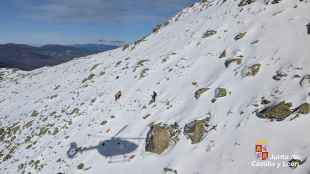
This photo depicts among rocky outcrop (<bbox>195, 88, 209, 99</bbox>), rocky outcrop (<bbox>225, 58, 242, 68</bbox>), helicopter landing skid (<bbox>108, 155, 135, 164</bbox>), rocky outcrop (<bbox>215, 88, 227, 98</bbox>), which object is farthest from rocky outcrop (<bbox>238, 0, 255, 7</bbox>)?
helicopter landing skid (<bbox>108, 155, 135, 164</bbox>)

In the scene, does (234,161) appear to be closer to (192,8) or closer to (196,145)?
(196,145)

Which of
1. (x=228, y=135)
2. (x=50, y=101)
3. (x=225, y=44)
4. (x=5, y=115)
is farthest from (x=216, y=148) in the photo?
(x=5, y=115)

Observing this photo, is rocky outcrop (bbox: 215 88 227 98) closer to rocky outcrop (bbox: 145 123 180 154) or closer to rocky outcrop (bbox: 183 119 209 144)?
rocky outcrop (bbox: 183 119 209 144)

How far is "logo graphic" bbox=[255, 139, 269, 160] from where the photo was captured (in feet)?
40.8

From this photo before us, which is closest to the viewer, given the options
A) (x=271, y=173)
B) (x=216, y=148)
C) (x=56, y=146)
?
(x=271, y=173)

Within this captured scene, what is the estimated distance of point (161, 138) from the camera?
15984 mm

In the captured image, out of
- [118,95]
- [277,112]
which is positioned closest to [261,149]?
[277,112]

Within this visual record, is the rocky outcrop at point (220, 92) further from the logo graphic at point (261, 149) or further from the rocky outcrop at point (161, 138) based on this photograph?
the logo graphic at point (261, 149)

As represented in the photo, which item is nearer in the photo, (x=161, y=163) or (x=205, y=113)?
(x=161, y=163)

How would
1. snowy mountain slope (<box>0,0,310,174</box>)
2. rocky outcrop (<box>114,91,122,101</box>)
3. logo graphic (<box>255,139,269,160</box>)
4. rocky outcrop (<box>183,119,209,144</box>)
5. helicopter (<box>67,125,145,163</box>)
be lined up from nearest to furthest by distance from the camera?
logo graphic (<box>255,139,269,160</box>) < snowy mountain slope (<box>0,0,310,174</box>) < rocky outcrop (<box>183,119,209,144</box>) < helicopter (<box>67,125,145,163</box>) < rocky outcrop (<box>114,91,122,101</box>)

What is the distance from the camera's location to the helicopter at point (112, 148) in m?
17.2

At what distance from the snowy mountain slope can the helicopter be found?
1.07ft

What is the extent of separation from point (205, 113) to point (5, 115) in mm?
23522

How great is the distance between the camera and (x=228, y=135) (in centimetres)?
1429
